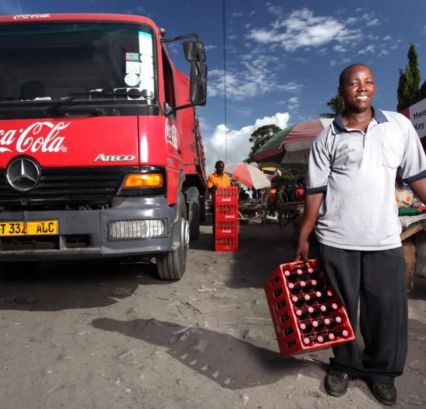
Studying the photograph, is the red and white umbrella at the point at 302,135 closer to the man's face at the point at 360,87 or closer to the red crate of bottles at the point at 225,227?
the red crate of bottles at the point at 225,227

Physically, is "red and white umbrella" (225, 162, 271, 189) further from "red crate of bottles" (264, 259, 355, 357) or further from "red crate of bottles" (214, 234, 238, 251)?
"red crate of bottles" (264, 259, 355, 357)

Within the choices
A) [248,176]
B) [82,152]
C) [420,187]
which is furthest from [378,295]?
[248,176]

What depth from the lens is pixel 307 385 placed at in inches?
93.9

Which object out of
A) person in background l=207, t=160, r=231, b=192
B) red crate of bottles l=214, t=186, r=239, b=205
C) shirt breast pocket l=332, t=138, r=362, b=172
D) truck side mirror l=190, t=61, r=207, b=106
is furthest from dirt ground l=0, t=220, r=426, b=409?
person in background l=207, t=160, r=231, b=192

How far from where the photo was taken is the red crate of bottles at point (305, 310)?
2.18 meters

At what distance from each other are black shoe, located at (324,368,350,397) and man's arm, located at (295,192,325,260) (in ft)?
2.27

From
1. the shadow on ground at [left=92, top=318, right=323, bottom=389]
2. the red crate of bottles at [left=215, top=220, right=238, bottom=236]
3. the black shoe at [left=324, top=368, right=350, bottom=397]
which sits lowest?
the red crate of bottles at [left=215, top=220, right=238, bottom=236]

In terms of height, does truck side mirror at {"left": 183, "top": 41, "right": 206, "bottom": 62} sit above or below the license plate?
above

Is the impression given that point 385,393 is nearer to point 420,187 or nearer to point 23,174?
point 420,187

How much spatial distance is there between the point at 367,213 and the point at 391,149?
0.36 meters

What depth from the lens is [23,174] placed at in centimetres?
337

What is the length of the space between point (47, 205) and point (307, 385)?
8.08 feet

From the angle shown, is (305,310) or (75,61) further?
(75,61)

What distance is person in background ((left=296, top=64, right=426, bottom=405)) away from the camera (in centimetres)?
216
